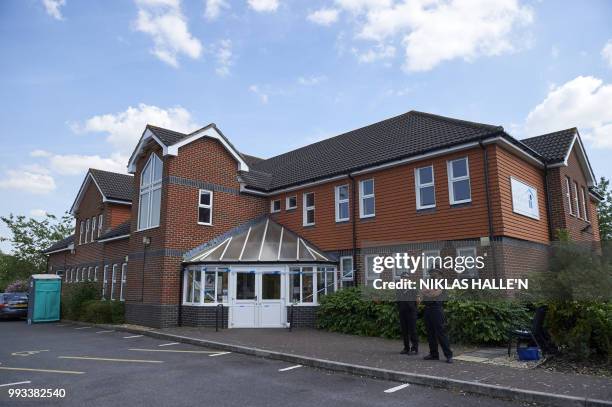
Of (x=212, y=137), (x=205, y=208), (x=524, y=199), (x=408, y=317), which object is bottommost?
(x=408, y=317)

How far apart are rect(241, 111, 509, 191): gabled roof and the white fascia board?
100cm

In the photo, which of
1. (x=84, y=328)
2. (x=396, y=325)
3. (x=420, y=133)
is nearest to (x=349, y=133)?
(x=420, y=133)

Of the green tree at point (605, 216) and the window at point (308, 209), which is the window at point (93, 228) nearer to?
the window at point (308, 209)

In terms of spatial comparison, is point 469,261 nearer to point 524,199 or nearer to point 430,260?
point 430,260

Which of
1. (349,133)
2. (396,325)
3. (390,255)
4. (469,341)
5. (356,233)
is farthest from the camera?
(349,133)

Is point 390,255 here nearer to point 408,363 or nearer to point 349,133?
point 408,363

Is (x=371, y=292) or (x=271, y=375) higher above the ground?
(x=371, y=292)

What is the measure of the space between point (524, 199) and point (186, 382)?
1143 centimetres

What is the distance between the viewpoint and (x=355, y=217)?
16.5m

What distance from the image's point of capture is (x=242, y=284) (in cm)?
1608

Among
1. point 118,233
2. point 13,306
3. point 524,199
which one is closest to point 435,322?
point 524,199

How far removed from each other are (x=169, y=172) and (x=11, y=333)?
823 cm

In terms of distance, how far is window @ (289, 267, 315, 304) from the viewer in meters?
16.0

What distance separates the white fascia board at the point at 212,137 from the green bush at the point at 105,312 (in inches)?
271
